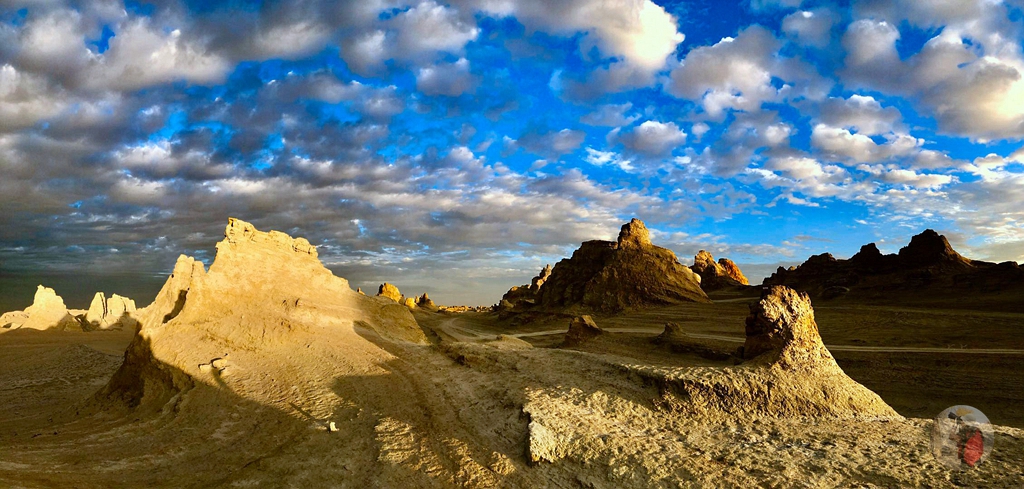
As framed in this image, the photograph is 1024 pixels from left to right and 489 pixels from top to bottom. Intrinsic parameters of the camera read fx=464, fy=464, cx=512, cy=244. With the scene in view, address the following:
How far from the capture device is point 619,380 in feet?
32.9

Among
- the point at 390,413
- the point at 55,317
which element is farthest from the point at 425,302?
the point at 390,413

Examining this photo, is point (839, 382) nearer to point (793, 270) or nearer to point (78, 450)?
point (78, 450)

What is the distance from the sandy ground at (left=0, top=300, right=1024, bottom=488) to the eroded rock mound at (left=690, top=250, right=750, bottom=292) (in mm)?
55849

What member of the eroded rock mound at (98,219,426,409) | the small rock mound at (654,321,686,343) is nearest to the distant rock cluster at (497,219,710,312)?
the small rock mound at (654,321,686,343)

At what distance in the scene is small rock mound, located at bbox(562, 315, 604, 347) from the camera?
91.7 feet

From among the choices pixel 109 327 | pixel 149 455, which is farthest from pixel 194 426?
pixel 109 327

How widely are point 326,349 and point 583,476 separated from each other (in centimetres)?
1015

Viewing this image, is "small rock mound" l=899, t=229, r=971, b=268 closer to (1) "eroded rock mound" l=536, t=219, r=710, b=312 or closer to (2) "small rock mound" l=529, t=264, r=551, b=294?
(1) "eroded rock mound" l=536, t=219, r=710, b=312

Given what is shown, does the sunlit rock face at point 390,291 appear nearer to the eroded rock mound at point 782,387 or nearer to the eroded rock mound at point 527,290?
the eroded rock mound at point 527,290

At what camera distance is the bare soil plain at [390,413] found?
6883 mm

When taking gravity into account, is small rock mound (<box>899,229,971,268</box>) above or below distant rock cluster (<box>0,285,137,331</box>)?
above

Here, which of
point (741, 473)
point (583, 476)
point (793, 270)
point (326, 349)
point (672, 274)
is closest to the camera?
point (741, 473)

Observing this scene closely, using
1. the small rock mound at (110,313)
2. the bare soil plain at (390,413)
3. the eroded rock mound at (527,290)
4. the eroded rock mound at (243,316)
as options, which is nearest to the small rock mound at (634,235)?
the eroded rock mound at (527,290)

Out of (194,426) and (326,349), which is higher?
(326,349)
